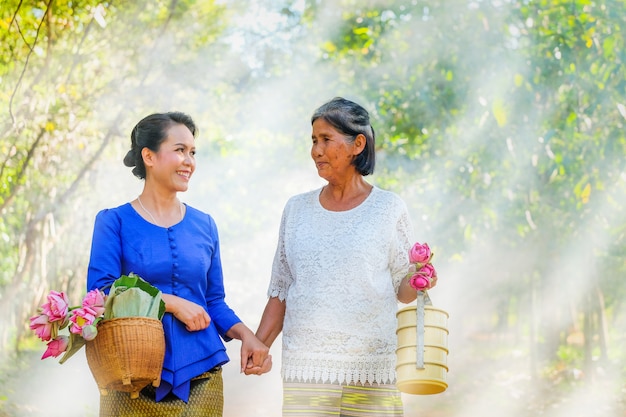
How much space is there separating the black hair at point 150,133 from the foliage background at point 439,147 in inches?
103

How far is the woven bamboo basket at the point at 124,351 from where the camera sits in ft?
7.80

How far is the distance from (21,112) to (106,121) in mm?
2618

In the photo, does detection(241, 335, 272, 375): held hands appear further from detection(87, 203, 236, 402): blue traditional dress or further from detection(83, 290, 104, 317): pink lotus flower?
detection(83, 290, 104, 317): pink lotus flower

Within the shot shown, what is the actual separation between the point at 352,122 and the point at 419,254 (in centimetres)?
52

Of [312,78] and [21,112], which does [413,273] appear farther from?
[312,78]

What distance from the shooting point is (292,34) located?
14797 millimetres

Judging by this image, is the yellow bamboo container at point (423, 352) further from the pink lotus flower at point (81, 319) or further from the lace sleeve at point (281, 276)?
the pink lotus flower at point (81, 319)

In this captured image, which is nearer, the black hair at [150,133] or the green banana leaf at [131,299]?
the green banana leaf at [131,299]

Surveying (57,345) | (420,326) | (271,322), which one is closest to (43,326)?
(57,345)

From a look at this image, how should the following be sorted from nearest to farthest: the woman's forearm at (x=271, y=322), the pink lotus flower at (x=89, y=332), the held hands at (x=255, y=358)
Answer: the pink lotus flower at (x=89, y=332) → the held hands at (x=255, y=358) → the woman's forearm at (x=271, y=322)

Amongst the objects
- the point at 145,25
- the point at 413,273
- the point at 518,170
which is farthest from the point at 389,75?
the point at 413,273

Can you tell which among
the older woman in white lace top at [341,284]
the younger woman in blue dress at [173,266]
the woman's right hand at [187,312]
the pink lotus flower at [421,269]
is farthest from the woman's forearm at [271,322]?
the pink lotus flower at [421,269]

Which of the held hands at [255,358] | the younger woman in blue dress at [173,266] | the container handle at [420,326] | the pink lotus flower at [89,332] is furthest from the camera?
the held hands at [255,358]

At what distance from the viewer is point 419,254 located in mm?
2889
